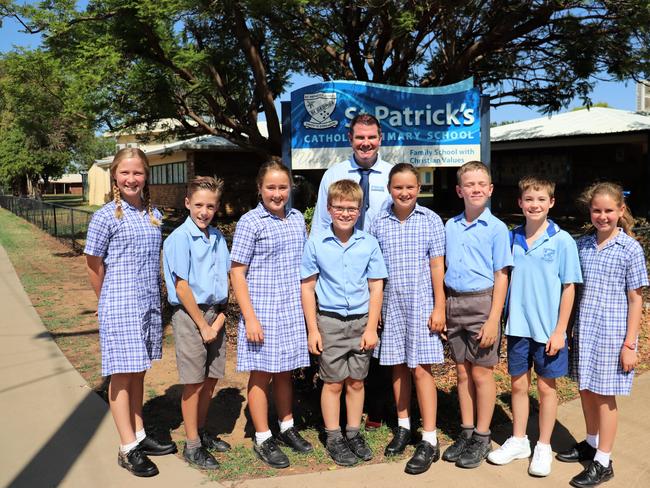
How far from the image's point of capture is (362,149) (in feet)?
12.5

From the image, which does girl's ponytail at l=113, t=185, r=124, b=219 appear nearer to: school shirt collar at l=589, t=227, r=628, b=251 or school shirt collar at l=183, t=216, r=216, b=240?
school shirt collar at l=183, t=216, r=216, b=240

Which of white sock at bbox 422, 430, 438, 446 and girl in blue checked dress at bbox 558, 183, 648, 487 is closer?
girl in blue checked dress at bbox 558, 183, 648, 487

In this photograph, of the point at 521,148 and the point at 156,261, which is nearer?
the point at 156,261

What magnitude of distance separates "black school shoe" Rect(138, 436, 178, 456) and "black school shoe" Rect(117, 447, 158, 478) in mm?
175

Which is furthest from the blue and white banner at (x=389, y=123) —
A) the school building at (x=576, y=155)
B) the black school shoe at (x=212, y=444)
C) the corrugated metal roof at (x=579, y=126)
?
the corrugated metal roof at (x=579, y=126)

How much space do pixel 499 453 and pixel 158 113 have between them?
1090cm

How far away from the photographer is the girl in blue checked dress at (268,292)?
3.42 meters

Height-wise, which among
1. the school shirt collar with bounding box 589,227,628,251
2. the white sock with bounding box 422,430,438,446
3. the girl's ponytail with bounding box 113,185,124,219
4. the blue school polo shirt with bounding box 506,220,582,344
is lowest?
the white sock with bounding box 422,430,438,446

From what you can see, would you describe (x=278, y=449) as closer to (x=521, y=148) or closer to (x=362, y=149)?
(x=362, y=149)

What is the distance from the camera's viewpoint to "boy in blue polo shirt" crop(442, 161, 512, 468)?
3.38m

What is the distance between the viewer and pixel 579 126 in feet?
65.5

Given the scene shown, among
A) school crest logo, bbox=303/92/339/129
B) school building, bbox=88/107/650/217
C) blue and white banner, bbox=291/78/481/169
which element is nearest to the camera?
blue and white banner, bbox=291/78/481/169

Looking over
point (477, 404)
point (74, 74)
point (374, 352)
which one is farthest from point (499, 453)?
point (74, 74)

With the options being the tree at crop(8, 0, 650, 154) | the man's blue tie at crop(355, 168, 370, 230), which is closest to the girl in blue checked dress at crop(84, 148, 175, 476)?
the man's blue tie at crop(355, 168, 370, 230)
